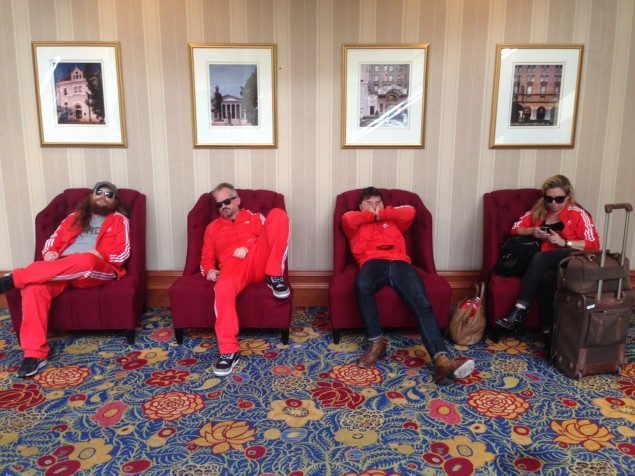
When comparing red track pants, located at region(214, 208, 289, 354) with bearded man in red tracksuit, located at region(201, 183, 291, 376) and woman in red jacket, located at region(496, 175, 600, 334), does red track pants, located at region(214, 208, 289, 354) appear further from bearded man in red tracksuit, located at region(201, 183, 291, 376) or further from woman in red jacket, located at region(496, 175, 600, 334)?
woman in red jacket, located at region(496, 175, 600, 334)

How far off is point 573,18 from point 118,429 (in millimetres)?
4661

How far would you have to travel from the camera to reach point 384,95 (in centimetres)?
426

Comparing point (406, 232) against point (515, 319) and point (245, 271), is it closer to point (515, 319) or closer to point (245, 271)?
point (515, 319)

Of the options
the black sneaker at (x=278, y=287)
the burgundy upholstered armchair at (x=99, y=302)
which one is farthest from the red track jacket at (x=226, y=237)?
the burgundy upholstered armchair at (x=99, y=302)

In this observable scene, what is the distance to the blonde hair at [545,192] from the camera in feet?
12.3

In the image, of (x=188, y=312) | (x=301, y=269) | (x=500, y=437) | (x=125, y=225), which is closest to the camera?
(x=500, y=437)

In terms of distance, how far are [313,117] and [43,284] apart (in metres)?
2.53

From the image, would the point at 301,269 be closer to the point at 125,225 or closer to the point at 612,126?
the point at 125,225

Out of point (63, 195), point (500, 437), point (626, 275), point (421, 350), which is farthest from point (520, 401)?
point (63, 195)

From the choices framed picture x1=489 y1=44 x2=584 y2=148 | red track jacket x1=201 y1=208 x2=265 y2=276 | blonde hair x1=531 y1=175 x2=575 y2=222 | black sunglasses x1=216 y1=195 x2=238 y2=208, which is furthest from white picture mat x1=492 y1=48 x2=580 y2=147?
black sunglasses x1=216 y1=195 x2=238 y2=208

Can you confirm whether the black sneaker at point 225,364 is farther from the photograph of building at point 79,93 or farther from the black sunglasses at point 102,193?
the photograph of building at point 79,93

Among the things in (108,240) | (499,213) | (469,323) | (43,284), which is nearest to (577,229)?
(499,213)

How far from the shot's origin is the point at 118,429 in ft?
8.77

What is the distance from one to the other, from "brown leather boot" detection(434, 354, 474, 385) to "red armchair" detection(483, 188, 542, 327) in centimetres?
78
